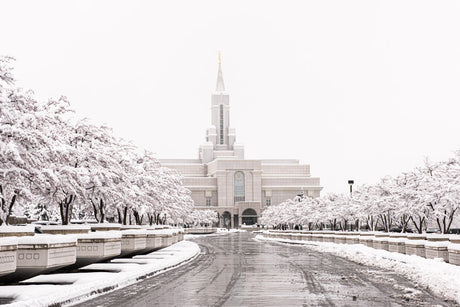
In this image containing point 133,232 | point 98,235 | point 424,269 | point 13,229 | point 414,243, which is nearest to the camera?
point 13,229

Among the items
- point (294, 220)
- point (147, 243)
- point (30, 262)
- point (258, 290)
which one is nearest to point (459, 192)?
point (147, 243)

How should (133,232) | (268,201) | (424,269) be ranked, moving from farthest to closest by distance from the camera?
(268,201) → (133,232) → (424,269)

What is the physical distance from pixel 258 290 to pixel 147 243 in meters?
14.5

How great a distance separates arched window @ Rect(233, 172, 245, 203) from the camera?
184 meters

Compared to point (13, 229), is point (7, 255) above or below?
below

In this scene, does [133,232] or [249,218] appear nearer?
[133,232]

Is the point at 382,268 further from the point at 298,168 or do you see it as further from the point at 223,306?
the point at 298,168

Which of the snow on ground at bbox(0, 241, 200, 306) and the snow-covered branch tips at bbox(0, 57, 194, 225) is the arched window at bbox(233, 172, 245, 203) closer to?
the snow-covered branch tips at bbox(0, 57, 194, 225)

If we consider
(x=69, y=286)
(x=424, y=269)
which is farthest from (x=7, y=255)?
(x=424, y=269)

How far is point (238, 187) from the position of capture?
18388 cm

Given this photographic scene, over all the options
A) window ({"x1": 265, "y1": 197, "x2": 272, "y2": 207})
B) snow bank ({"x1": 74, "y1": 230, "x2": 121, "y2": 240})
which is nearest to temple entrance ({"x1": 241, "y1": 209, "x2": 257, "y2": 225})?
window ({"x1": 265, "y1": 197, "x2": 272, "y2": 207})

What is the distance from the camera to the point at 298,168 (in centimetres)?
19625

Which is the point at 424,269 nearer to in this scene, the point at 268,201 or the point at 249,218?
the point at 249,218

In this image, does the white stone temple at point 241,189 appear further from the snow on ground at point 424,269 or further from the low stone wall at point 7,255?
the low stone wall at point 7,255
